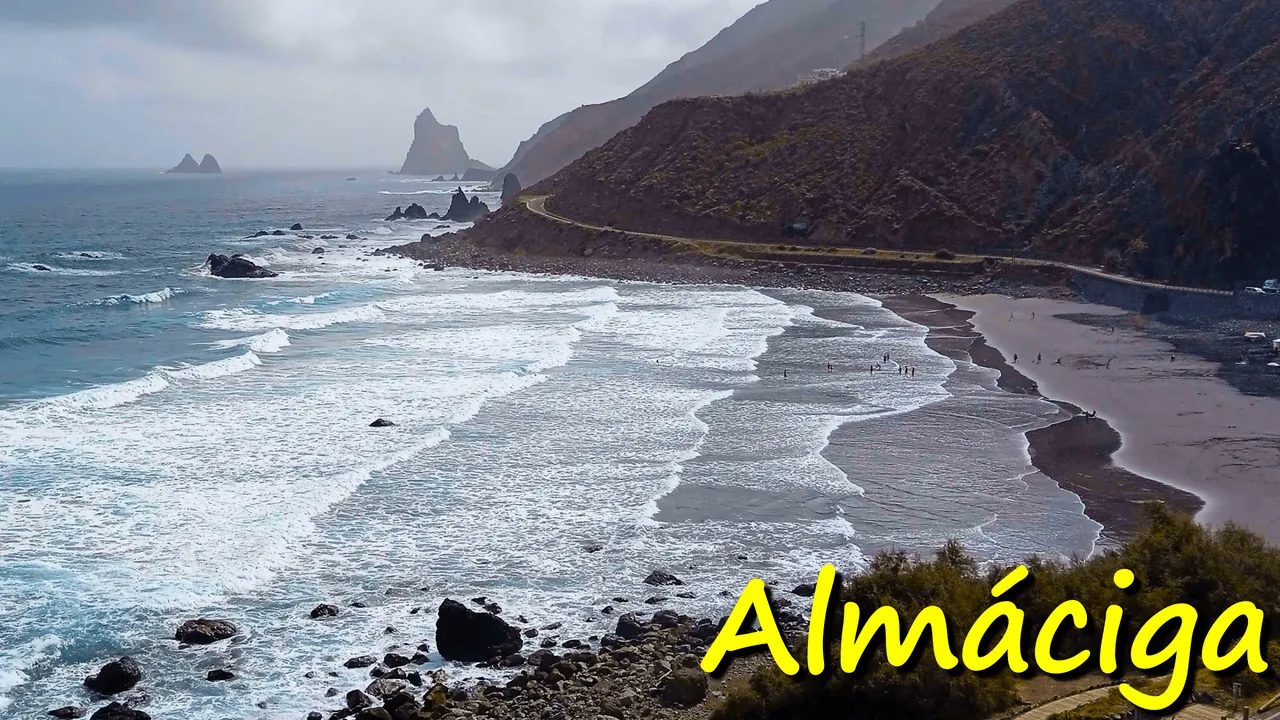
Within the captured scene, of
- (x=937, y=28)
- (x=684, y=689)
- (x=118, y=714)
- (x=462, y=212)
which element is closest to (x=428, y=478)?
(x=118, y=714)

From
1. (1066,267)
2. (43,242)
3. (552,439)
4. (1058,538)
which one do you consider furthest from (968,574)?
(43,242)

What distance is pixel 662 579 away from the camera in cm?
2194

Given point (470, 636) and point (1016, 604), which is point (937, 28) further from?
point (1016, 604)

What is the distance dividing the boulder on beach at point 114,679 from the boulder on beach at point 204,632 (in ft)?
4.77

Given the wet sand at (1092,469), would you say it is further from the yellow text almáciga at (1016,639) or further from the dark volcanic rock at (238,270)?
the dark volcanic rock at (238,270)

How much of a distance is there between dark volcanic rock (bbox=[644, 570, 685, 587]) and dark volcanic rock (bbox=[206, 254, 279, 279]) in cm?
5916

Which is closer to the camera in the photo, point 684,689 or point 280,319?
point 684,689

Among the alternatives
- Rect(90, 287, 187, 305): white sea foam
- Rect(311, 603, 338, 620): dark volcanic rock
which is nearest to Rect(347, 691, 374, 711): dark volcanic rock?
Rect(311, 603, 338, 620): dark volcanic rock

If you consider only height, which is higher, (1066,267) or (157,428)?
(1066,267)

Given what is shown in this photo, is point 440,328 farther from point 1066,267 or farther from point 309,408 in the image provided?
point 1066,267

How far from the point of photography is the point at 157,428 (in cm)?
3266

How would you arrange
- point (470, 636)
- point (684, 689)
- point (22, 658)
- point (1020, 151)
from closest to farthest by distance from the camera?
point (684, 689) < point (22, 658) < point (470, 636) < point (1020, 151)

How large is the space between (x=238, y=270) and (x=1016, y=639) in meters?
69.9

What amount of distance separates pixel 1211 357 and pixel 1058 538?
2387 cm
